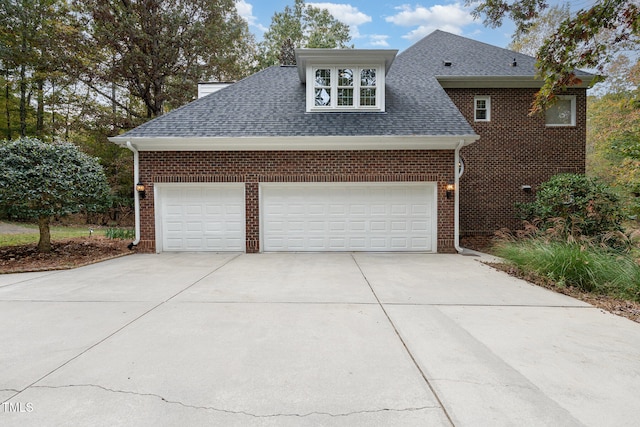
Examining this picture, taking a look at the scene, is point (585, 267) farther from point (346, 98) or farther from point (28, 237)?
point (28, 237)

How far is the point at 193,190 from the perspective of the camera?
339 inches

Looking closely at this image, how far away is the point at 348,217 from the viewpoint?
8.62 metres

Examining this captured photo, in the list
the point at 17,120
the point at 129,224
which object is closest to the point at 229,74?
the point at 129,224

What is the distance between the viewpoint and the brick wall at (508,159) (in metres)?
11.2

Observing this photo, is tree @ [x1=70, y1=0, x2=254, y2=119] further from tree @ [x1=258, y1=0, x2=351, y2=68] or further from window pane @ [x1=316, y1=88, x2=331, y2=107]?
window pane @ [x1=316, y1=88, x2=331, y2=107]

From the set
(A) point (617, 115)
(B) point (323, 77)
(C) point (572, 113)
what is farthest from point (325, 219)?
(A) point (617, 115)

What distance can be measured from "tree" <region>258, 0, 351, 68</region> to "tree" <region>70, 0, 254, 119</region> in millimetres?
6521

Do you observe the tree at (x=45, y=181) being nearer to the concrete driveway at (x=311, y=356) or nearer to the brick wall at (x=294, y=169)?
the brick wall at (x=294, y=169)

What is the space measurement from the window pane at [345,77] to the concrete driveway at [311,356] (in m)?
7.02

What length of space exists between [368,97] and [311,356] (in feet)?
28.1

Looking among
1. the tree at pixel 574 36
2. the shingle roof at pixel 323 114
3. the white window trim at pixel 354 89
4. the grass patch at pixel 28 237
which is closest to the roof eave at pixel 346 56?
the white window trim at pixel 354 89

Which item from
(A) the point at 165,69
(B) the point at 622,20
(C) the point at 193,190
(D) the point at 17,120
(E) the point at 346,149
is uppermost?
(A) the point at 165,69

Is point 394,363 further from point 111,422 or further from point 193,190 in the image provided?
point 193,190

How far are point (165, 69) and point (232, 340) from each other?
57.8 ft
